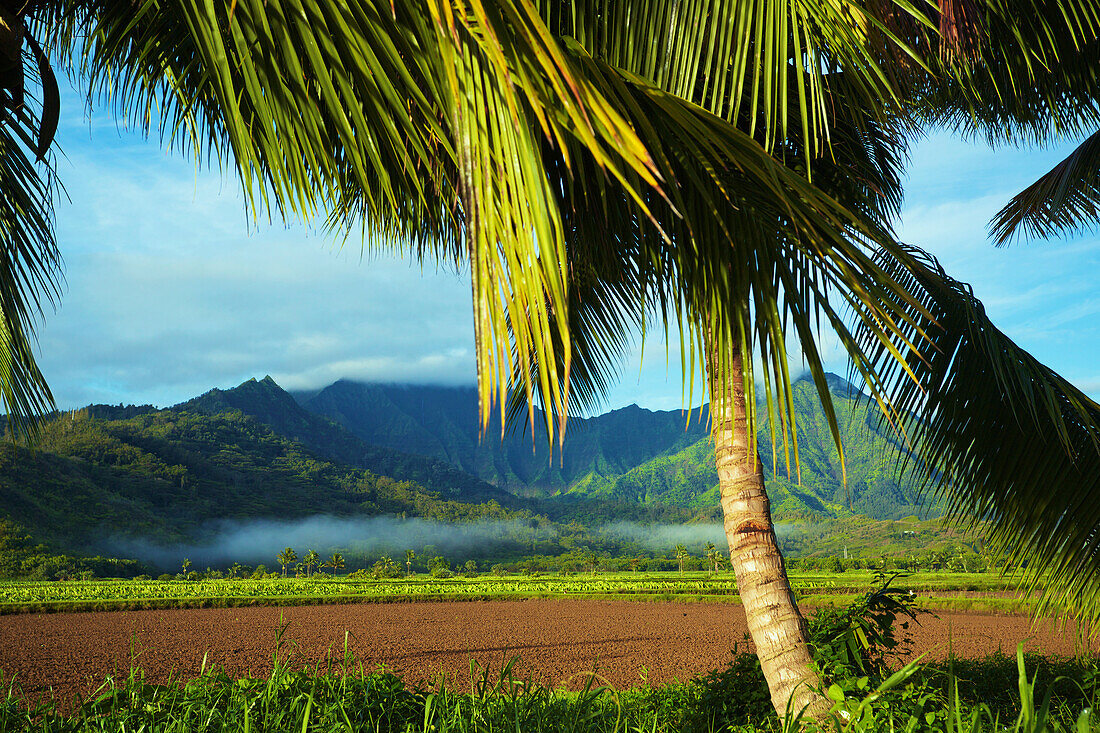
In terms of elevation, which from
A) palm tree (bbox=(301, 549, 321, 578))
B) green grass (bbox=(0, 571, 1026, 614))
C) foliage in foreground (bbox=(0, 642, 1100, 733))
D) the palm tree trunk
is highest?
the palm tree trunk

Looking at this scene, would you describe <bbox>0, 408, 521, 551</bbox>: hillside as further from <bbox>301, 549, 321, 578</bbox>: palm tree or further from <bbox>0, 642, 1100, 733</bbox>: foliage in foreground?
<bbox>0, 642, 1100, 733</bbox>: foliage in foreground

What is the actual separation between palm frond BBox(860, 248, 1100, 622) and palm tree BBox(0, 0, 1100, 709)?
16 millimetres

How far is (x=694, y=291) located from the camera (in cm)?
195

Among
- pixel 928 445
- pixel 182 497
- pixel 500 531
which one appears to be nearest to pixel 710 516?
pixel 500 531

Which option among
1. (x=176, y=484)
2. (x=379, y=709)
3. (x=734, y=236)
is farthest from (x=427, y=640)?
(x=176, y=484)

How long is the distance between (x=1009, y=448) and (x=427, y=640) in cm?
1661

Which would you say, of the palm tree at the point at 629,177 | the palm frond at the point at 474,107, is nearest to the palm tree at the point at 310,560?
the palm tree at the point at 629,177

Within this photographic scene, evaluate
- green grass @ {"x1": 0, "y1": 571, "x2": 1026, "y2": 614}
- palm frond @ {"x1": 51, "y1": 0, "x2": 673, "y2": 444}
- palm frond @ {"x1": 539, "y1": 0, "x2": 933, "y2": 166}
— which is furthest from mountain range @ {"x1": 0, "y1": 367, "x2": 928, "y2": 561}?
palm frond @ {"x1": 51, "y1": 0, "x2": 673, "y2": 444}

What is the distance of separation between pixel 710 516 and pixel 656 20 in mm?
151481

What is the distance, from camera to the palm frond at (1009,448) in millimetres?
3768

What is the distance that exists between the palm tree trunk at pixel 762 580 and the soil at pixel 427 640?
720cm

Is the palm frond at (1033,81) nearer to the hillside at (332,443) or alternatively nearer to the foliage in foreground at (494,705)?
the foliage in foreground at (494,705)

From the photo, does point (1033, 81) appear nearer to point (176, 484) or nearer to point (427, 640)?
point (427, 640)

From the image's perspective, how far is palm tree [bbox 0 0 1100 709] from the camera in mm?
971
